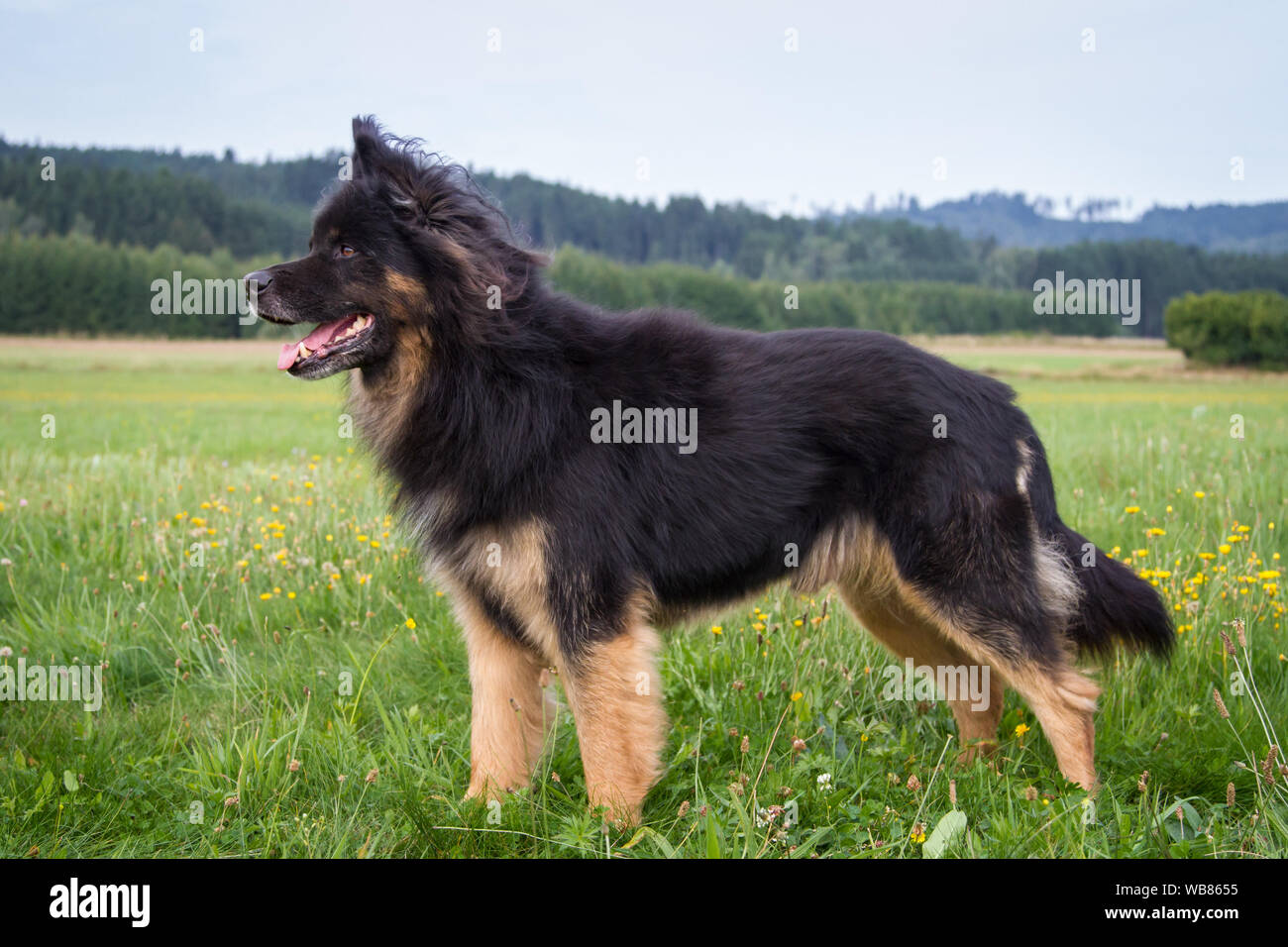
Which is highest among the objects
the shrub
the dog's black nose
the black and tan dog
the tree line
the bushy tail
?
the tree line

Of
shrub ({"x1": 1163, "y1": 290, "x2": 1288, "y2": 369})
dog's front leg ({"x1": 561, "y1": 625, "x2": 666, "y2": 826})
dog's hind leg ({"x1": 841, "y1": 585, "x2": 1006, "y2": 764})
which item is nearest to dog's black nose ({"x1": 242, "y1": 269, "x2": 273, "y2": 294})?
dog's front leg ({"x1": 561, "y1": 625, "x2": 666, "y2": 826})

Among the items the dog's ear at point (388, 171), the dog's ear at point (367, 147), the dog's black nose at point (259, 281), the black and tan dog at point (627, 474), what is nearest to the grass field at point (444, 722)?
the black and tan dog at point (627, 474)

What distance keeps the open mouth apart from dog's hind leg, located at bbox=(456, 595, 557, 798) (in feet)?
3.62

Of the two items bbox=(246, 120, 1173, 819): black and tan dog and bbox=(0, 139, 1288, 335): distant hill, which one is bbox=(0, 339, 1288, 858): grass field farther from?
bbox=(0, 139, 1288, 335): distant hill

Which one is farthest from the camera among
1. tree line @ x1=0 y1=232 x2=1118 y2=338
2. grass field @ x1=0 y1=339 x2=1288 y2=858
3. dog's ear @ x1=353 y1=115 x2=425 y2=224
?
tree line @ x1=0 y1=232 x2=1118 y2=338

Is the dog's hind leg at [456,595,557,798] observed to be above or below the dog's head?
below

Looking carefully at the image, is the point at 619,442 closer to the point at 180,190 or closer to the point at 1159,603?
the point at 1159,603

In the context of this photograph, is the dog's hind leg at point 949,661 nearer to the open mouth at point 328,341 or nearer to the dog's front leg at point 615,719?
the dog's front leg at point 615,719

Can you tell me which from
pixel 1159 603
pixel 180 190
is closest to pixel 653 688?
pixel 1159 603

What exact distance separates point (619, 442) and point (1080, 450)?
9.20 m

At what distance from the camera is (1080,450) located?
440 inches

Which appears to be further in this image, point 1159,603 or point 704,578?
point 1159,603

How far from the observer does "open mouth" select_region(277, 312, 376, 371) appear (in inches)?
137

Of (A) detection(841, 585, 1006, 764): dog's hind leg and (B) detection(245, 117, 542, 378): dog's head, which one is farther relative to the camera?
(A) detection(841, 585, 1006, 764): dog's hind leg
